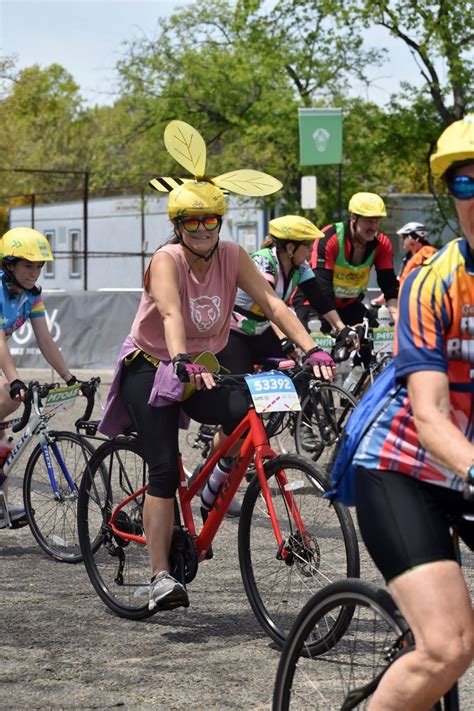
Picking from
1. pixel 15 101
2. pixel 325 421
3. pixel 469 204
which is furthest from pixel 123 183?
pixel 469 204

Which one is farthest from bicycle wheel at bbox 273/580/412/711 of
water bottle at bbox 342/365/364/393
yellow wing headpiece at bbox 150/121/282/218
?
water bottle at bbox 342/365/364/393

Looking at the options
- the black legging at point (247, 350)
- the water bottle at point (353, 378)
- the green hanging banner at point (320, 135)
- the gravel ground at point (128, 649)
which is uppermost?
the green hanging banner at point (320, 135)

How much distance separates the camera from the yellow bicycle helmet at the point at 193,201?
5.52 metres

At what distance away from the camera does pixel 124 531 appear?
602 cm

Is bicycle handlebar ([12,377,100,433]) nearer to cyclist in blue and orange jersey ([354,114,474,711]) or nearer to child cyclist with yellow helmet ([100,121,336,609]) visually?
child cyclist with yellow helmet ([100,121,336,609])

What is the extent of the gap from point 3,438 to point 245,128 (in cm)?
2863

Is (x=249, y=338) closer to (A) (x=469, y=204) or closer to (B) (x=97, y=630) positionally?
(B) (x=97, y=630)

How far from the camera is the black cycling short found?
2926 mm

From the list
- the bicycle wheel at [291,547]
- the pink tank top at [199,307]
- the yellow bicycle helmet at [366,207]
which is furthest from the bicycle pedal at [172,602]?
the yellow bicycle helmet at [366,207]

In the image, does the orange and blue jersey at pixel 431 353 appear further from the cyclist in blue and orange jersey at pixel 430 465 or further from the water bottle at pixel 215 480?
the water bottle at pixel 215 480

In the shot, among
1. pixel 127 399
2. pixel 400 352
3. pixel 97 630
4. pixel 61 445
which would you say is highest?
pixel 400 352

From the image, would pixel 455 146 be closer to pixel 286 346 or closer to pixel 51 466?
pixel 51 466

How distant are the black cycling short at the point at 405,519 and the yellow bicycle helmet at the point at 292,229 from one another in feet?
18.8

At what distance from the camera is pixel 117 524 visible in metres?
6.05
